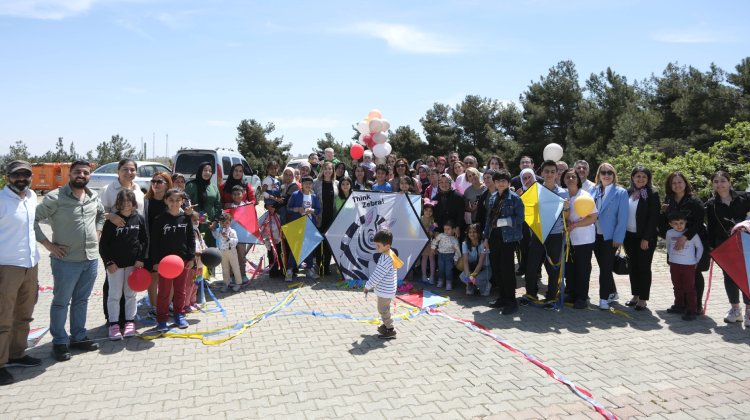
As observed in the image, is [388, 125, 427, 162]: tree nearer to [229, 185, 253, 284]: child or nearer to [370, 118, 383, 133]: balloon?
[370, 118, 383, 133]: balloon

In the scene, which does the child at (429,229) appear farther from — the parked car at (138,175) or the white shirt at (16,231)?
the parked car at (138,175)

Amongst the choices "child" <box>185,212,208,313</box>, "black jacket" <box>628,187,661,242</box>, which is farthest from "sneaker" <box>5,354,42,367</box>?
"black jacket" <box>628,187,661,242</box>

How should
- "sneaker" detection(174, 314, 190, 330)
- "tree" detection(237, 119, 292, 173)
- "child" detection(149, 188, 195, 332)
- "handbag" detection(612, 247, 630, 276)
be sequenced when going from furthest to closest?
"tree" detection(237, 119, 292, 173)
"handbag" detection(612, 247, 630, 276)
"sneaker" detection(174, 314, 190, 330)
"child" detection(149, 188, 195, 332)

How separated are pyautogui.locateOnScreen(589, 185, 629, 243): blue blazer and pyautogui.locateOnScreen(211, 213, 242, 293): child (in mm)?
5454

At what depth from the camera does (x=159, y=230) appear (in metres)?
5.92

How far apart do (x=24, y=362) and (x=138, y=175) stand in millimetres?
13741

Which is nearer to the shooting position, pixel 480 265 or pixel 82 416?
pixel 82 416

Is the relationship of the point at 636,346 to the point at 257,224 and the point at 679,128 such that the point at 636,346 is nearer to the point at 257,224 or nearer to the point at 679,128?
the point at 257,224

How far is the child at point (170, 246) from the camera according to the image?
593 centimetres

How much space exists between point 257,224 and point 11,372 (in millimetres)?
4120

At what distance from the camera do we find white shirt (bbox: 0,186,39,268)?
14.9ft

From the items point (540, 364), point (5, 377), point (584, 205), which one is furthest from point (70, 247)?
point (584, 205)

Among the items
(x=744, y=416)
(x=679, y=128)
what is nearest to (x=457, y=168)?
(x=744, y=416)

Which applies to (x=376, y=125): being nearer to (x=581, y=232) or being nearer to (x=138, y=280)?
(x=581, y=232)
